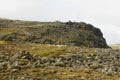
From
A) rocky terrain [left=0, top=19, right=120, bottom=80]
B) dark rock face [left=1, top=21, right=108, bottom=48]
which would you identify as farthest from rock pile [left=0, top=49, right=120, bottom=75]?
dark rock face [left=1, top=21, right=108, bottom=48]

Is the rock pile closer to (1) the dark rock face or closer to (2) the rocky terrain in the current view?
(2) the rocky terrain

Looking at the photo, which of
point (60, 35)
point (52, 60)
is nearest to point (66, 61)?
point (52, 60)

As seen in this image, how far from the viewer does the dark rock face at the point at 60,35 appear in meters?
94.0

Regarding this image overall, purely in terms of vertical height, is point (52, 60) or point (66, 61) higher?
point (52, 60)

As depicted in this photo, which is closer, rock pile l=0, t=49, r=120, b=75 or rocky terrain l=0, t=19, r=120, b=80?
rocky terrain l=0, t=19, r=120, b=80

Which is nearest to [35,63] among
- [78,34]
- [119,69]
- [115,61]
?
[119,69]

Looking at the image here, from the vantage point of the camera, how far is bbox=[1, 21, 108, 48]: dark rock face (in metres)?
94.0

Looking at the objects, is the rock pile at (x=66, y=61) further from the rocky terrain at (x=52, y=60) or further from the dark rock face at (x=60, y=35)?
the dark rock face at (x=60, y=35)

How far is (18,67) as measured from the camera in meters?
37.2

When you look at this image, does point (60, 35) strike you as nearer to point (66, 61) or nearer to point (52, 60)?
point (66, 61)

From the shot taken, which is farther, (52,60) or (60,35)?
(60,35)

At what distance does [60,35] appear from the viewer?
10662 centimetres

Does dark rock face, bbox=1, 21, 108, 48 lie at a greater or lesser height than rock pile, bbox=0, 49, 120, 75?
greater

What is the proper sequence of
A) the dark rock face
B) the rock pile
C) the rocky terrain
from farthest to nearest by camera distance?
1. the dark rock face
2. the rock pile
3. the rocky terrain
